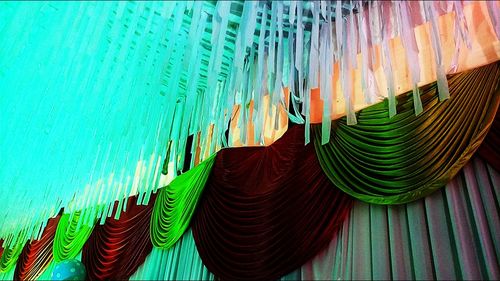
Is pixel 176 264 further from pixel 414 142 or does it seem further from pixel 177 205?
pixel 414 142

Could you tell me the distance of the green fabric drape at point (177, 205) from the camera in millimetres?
3508

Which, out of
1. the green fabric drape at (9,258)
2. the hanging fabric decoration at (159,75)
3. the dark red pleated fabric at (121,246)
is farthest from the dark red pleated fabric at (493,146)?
the green fabric drape at (9,258)

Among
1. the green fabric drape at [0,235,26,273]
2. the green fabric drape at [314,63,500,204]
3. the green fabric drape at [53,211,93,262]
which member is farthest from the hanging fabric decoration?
the green fabric drape at [0,235,26,273]

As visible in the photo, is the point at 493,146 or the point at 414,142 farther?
the point at 414,142

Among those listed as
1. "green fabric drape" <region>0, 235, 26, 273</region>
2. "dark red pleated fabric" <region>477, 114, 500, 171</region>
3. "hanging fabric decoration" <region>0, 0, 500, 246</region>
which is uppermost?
"hanging fabric decoration" <region>0, 0, 500, 246</region>

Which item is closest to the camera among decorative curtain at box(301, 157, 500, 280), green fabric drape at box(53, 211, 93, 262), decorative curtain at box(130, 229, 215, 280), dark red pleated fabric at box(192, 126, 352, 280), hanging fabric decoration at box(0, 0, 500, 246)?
hanging fabric decoration at box(0, 0, 500, 246)

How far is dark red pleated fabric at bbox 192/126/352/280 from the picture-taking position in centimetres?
262

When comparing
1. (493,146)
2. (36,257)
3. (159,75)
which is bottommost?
(36,257)

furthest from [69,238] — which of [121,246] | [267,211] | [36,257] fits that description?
[267,211]

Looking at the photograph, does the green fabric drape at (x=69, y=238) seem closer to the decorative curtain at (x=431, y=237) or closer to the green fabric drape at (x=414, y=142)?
the decorative curtain at (x=431, y=237)

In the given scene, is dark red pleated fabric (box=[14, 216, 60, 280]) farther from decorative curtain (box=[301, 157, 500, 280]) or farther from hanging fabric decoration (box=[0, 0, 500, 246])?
decorative curtain (box=[301, 157, 500, 280])

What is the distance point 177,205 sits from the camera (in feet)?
12.1

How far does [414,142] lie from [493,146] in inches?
14.7

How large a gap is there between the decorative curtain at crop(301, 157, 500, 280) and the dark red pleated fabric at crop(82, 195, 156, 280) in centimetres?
200
